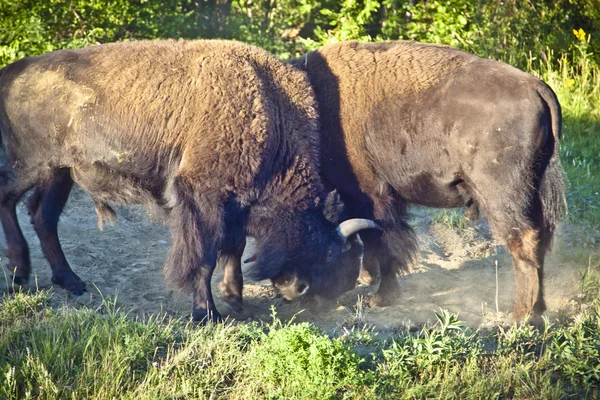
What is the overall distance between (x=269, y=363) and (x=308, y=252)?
61.8 inches

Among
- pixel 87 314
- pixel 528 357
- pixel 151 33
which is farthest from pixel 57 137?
pixel 151 33

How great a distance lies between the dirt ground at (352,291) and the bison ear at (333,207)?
65 cm

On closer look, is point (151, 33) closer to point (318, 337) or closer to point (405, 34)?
point (405, 34)

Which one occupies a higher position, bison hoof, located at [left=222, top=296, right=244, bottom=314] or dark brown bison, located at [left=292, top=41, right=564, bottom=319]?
dark brown bison, located at [left=292, top=41, right=564, bottom=319]

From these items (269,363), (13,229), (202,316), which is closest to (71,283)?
(13,229)

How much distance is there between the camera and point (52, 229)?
18.2 ft

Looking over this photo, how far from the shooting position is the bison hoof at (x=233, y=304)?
553cm

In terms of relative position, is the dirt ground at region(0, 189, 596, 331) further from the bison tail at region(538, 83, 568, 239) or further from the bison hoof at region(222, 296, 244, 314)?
the bison tail at region(538, 83, 568, 239)

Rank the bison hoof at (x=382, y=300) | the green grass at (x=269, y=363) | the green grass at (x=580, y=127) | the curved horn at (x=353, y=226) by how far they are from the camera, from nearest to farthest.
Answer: the green grass at (x=269, y=363), the curved horn at (x=353, y=226), the bison hoof at (x=382, y=300), the green grass at (x=580, y=127)

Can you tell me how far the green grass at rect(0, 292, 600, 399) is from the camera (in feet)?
12.2

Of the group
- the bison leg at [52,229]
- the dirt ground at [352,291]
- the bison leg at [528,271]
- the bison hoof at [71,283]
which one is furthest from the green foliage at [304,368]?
the bison leg at [52,229]

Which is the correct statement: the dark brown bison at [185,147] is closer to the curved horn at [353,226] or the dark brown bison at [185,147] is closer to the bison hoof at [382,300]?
the curved horn at [353,226]

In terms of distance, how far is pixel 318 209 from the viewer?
5.38 meters

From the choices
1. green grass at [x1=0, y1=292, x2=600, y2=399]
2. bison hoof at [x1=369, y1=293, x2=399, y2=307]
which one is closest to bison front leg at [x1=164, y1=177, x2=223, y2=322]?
green grass at [x1=0, y1=292, x2=600, y2=399]
